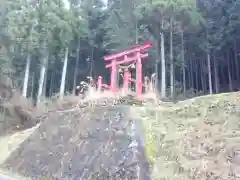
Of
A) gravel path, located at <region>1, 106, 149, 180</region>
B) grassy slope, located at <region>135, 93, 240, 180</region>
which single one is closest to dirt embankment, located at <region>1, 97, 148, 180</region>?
gravel path, located at <region>1, 106, 149, 180</region>

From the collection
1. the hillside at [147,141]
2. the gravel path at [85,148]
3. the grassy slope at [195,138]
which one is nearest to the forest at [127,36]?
the gravel path at [85,148]

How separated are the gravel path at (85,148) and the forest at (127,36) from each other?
30.3ft

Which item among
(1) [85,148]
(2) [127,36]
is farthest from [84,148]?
(2) [127,36]

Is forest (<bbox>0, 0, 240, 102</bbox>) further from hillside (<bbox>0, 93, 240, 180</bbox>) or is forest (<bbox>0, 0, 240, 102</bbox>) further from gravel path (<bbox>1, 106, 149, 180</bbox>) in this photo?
hillside (<bbox>0, 93, 240, 180</bbox>)

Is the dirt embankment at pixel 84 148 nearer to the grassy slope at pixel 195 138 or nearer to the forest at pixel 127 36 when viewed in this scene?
the grassy slope at pixel 195 138

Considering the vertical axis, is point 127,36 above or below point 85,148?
above

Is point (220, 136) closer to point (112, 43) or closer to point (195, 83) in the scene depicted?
point (112, 43)

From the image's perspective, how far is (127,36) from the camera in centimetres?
1983

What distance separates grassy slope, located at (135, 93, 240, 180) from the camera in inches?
216

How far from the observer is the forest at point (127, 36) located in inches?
752

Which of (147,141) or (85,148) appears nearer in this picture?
(147,141)

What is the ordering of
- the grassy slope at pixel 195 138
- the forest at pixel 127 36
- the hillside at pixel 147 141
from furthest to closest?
the forest at pixel 127 36
the hillside at pixel 147 141
the grassy slope at pixel 195 138

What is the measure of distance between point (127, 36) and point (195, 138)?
14160 mm

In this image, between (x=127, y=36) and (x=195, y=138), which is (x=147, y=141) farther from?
(x=127, y=36)
